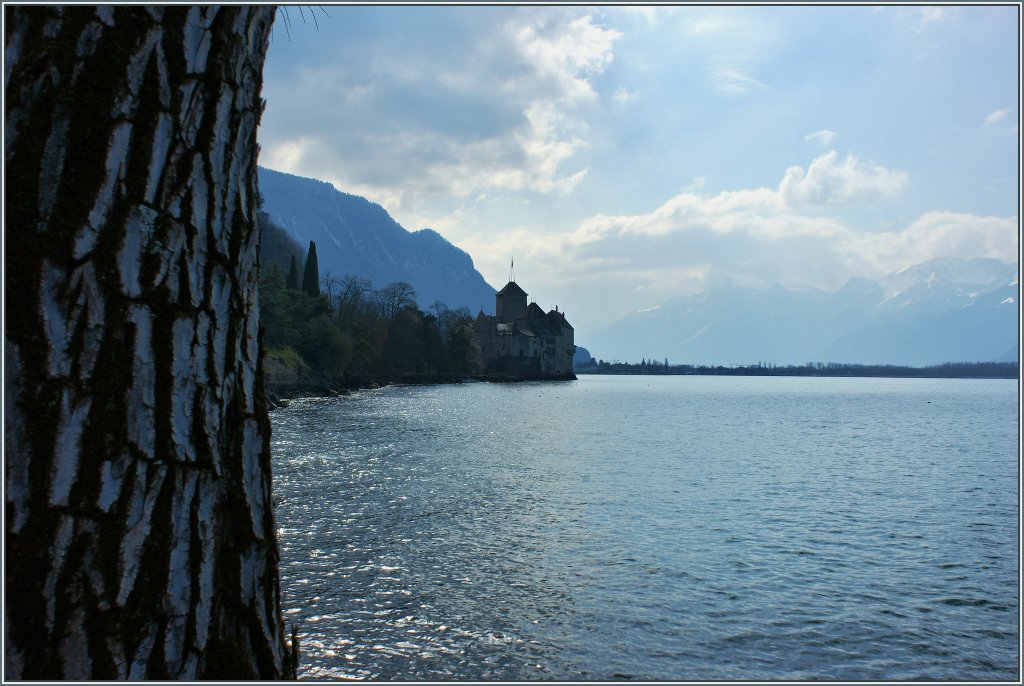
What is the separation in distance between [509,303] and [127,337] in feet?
451

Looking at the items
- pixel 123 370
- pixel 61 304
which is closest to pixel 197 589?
pixel 123 370

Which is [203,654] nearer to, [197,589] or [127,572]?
[197,589]

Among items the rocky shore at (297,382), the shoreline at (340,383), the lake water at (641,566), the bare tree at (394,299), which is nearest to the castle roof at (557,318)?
the shoreline at (340,383)

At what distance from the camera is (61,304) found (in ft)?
5.82

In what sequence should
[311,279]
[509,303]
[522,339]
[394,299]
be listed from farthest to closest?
[509,303]
[522,339]
[394,299]
[311,279]

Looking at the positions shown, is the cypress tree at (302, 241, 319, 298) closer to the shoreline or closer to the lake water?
the shoreline

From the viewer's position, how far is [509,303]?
139 m

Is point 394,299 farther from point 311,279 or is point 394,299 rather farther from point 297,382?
point 297,382

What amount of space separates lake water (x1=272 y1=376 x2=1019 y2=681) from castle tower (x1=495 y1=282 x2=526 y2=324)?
369 ft

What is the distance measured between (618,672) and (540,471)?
14.3 m

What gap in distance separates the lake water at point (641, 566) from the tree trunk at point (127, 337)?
5.72m

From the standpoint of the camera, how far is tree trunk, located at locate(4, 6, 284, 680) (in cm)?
175

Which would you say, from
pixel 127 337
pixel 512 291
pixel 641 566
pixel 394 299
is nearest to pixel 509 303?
pixel 512 291

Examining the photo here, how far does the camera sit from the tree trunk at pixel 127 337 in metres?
1.75
